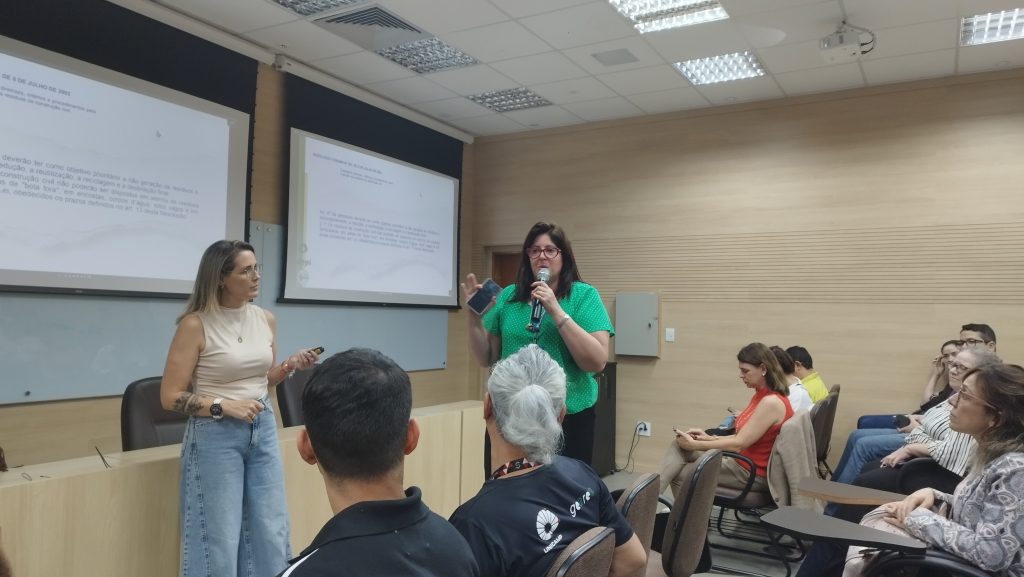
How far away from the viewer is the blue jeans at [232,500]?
2066 millimetres

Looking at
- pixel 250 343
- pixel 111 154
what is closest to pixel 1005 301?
pixel 250 343

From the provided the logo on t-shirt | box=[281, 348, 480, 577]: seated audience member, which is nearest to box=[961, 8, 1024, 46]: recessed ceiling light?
the logo on t-shirt

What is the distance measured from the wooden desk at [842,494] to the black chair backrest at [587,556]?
118 centimetres

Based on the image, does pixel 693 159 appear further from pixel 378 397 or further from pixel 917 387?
pixel 378 397

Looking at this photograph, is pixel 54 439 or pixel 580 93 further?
pixel 580 93

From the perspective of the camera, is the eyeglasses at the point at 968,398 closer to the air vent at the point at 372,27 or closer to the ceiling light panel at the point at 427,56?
the air vent at the point at 372,27

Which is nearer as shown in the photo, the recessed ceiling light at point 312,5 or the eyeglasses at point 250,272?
the eyeglasses at point 250,272

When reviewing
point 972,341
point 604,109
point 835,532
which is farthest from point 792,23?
point 835,532

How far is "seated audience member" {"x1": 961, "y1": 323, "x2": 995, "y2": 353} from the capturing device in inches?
171

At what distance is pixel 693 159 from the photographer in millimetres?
5887

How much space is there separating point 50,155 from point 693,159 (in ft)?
15.5

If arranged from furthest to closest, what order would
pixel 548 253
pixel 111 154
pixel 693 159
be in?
pixel 693 159
pixel 111 154
pixel 548 253

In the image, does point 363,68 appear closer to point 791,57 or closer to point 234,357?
point 791,57

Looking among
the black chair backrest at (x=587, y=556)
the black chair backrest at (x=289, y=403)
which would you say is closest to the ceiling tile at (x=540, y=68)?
the black chair backrest at (x=289, y=403)
